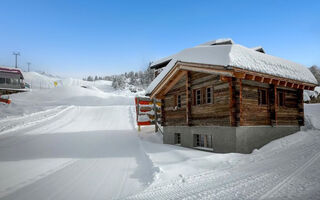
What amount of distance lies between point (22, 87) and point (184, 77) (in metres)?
46.4

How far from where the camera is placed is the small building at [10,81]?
40312mm

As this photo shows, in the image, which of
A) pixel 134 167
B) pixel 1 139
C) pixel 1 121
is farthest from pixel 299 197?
pixel 1 121

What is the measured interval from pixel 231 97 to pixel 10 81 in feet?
163

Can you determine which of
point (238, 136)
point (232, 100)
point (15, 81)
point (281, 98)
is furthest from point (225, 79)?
point (15, 81)

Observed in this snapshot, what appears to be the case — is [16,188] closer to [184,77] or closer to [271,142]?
[184,77]

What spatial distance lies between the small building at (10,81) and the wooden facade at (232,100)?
44047 millimetres

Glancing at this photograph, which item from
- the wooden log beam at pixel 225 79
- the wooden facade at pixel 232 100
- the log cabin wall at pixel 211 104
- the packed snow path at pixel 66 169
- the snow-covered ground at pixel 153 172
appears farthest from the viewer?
→ the log cabin wall at pixel 211 104

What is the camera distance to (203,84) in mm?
10625

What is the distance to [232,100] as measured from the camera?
8.90 m

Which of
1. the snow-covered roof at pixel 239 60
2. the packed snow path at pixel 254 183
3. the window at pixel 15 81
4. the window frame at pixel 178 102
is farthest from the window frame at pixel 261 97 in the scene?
Answer: the window at pixel 15 81

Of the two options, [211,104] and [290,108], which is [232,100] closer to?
[211,104]

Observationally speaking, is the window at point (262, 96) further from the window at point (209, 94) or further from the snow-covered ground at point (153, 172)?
the window at point (209, 94)

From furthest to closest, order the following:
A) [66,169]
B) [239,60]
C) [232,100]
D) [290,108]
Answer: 1. [290,108]
2. [232,100]
3. [239,60]
4. [66,169]

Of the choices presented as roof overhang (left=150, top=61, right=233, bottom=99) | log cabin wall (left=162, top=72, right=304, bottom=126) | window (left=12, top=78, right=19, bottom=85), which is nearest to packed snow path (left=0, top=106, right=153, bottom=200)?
log cabin wall (left=162, top=72, right=304, bottom=126)
